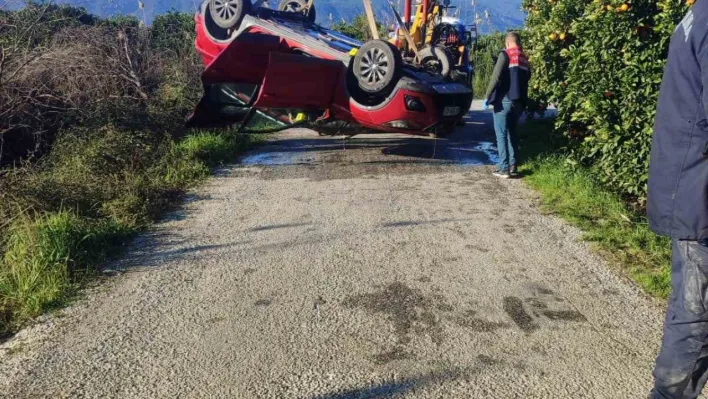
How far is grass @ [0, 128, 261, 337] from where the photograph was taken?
4.21m

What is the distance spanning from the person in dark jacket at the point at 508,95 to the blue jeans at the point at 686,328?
505cm

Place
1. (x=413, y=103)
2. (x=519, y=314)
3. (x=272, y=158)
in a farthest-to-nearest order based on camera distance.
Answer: (x=272, y=158) < (x=413, y=103) < (x=519, y=314)

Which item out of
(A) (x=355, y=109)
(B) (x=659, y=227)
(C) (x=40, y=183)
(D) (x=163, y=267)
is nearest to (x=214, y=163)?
(A) (x=355, y=109)

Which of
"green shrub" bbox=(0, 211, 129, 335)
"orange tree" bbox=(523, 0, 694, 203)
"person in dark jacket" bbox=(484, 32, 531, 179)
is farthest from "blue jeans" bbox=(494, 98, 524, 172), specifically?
"green shrub" bbox=(0, 211, 129, 335)

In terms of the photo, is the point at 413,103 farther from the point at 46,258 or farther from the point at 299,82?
the point at 46,258

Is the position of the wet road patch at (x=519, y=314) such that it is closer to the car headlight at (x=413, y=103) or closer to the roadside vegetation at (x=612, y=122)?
the roadside vegetation at (x=612, y=122)

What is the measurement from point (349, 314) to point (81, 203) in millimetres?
3341

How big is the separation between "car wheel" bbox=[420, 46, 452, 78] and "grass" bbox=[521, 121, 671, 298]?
6.01 ft

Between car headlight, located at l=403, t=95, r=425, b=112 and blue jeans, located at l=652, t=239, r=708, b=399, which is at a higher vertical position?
car headlight, located at l=403, t=95, r=425, b=112

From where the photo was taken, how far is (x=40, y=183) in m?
5.82

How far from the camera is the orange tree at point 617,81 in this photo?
18.6 ft

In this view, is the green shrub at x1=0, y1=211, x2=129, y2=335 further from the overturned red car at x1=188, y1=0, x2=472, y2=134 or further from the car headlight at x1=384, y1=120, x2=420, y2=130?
the car headlight at x1=384, y1=120, x2=420, y2=130

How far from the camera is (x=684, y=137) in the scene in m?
2.49

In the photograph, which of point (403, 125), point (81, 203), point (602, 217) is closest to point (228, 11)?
point (403, 125)
